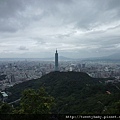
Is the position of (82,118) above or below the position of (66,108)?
above

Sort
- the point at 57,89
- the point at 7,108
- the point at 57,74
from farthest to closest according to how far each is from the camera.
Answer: the point at 57,74
the point at 57,89
the point at 7,108

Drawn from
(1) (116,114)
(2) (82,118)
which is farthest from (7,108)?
(1) (116,114)

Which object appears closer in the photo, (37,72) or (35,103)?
(35,103)

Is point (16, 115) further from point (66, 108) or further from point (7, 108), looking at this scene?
point (66, 108)

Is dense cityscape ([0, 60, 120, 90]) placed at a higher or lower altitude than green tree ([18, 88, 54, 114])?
lower

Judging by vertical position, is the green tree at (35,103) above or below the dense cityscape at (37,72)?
above

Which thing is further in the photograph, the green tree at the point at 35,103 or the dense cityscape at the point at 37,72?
the dense cityscape at the point at 37,72

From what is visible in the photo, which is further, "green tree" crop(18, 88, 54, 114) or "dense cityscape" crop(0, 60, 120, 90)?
"dense cityscape" crop(0, 60, 120, 90)

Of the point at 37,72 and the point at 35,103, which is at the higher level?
the point at 35,103
